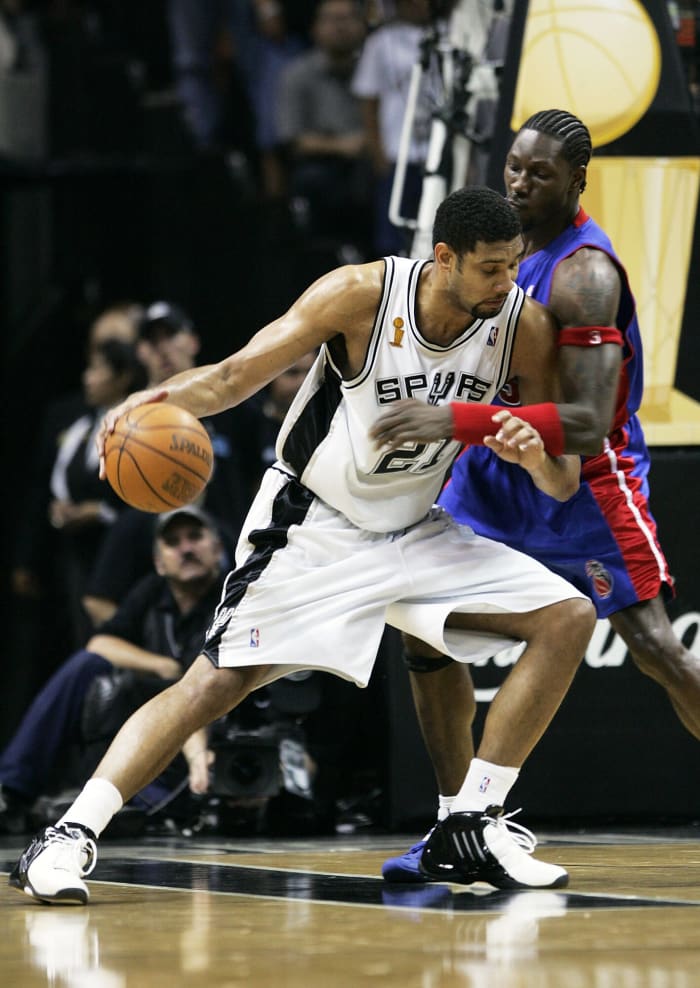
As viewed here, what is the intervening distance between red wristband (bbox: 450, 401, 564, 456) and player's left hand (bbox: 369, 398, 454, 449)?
0.03 meters

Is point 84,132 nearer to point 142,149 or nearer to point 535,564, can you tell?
point 142,149

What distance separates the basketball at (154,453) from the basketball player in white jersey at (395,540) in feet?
0.23

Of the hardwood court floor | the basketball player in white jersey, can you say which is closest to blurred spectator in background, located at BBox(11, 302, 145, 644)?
the hardwood court floor

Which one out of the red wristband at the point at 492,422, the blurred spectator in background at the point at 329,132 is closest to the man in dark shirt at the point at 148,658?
the red wristband at the point at 492,422

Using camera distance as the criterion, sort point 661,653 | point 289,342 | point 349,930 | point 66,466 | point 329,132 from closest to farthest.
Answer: point 349,930 < point 289,342 < point 661,653 < point 66,466 < point 329,132

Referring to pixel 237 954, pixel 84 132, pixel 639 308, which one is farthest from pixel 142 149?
pixel 237 954

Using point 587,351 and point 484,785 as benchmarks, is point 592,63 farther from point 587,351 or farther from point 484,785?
point 484,785

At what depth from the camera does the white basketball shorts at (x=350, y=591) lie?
4.58m

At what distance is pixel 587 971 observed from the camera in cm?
318

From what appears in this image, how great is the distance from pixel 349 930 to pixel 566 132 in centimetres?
259

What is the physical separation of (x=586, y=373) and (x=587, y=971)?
6.28ft

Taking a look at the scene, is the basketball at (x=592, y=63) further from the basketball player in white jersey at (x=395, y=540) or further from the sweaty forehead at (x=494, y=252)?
the sweaty forehead at (x=494, y=252)

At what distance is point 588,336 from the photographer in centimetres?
471

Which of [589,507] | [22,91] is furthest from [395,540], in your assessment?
[22,91]
